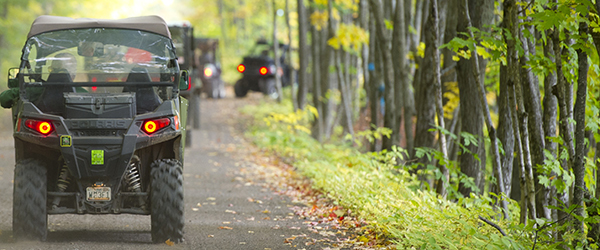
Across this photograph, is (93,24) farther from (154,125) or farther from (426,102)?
(426,102)

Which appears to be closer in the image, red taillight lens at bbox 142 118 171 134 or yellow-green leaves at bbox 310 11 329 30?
red taillight lens at bbox 142 118 171 134

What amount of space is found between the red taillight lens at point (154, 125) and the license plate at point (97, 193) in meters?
0.68

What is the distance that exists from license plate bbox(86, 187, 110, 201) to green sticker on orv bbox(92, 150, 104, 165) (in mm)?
305

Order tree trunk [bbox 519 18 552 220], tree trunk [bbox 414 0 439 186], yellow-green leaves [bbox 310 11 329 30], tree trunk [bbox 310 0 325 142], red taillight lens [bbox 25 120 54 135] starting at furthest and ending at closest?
1. tree trunk [bbox 310 0 325 142]
2. yellow-green leaves [bbox 310 11 329 30]
3. tree trunk [bbox 414 0 439 186]
4. tree trunk [bbox 519 18 552 220]
5. red taillight lens [bbox 25 120 54 135]

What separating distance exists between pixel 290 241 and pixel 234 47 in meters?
35.0

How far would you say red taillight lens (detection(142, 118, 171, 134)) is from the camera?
5.44m

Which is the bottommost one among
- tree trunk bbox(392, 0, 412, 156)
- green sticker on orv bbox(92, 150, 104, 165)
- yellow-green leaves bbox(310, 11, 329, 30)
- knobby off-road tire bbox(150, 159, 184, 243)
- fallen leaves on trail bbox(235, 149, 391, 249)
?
fallen leaves on trail bbox(235, 149, 391, 249)

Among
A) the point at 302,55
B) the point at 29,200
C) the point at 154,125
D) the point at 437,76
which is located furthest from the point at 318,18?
the point at 29,200

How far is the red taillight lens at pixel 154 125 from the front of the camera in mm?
5438

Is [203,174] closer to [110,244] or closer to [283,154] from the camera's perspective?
[283,154]

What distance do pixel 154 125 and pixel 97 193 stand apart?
84 centimetres

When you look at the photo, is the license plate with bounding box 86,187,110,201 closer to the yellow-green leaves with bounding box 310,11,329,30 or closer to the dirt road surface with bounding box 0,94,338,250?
the dirt road surface with bounding box 0,94,338,250

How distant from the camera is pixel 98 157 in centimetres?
531

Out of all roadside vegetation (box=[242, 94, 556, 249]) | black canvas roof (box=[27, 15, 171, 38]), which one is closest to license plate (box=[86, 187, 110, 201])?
black canvas roof (box=[27, 15, 171, 38])
